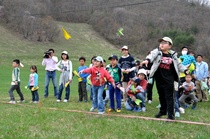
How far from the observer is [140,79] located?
9812 millimetres

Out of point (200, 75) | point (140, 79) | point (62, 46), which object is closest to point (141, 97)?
point (140, 79)

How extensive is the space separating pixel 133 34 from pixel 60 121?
2426 inches

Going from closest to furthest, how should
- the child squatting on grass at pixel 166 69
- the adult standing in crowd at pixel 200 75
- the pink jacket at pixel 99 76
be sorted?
the child squatting on grass at pixel 166 69 → the pink jacket at pixel 99 76 → the adult standing in crowd at pixel 200 75

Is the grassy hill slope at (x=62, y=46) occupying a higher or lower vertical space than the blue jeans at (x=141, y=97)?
higher

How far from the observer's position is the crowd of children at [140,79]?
737 cm

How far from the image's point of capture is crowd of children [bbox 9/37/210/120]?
737cm

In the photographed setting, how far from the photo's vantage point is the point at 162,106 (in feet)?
25.7

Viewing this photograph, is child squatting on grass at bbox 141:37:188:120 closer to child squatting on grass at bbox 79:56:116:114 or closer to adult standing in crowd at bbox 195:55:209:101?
child squatting on grass at bbox 79:56:116:114

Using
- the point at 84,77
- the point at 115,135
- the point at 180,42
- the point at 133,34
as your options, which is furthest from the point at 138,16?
the point at 115,135

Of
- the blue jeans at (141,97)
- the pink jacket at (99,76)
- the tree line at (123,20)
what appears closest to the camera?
the pink jacket at (99,76)

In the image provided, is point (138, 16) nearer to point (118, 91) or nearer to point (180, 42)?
point (180, 42)

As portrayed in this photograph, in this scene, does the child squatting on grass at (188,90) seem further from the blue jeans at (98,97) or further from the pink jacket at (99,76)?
the blue jeans at (98,97)

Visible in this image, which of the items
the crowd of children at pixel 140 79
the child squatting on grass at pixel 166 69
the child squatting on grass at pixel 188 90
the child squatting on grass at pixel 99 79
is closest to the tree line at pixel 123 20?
the crowd of children at pixel 140 79

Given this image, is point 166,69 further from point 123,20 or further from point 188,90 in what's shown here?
point 123,20
